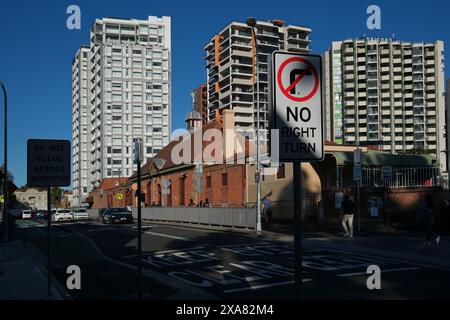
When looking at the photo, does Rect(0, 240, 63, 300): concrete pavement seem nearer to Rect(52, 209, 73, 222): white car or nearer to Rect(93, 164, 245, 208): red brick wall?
Rect(93, 164, 245, 208): red brick wall

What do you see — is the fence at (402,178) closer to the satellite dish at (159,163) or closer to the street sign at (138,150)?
the street sign at (138,150)

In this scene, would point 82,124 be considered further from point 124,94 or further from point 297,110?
point 297,110

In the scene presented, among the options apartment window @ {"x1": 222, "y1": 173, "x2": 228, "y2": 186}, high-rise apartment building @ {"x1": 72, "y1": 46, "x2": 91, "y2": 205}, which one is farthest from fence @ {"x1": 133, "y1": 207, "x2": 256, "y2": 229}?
high-rise apartment building @ {"x1": 72, "y1": 46, "x2": 91, "y2": 205}

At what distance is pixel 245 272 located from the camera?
1210cm

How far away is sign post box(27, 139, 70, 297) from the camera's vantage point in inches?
379

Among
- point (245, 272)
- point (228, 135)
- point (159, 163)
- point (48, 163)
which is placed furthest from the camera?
point (159, 163)

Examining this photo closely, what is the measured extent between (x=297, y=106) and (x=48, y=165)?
21.8 feet

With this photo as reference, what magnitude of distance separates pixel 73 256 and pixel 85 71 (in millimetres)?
131427

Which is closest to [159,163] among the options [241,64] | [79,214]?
[79,214]

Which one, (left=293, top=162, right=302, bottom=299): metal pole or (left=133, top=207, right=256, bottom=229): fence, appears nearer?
(left=293, top=162, right=302, bottom=299): metal pole

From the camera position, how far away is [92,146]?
13238cm

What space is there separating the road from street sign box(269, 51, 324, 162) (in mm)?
5116

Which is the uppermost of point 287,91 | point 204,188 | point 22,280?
point 287,91
